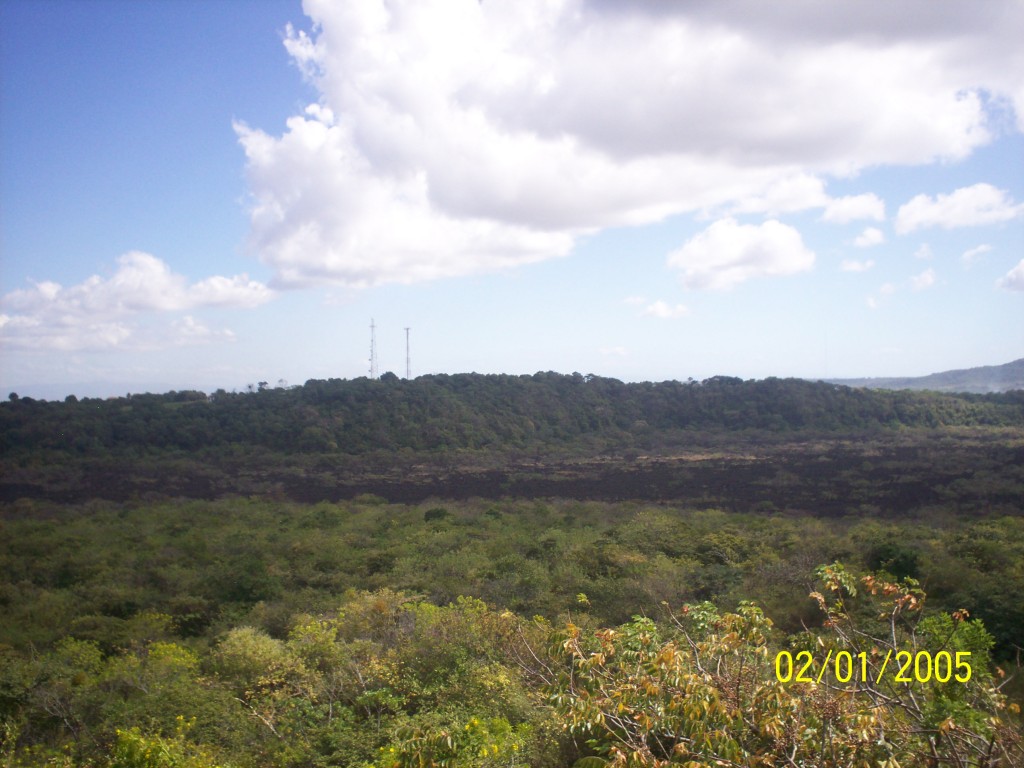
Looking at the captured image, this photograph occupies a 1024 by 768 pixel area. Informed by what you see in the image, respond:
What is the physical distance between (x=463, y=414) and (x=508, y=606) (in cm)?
4227

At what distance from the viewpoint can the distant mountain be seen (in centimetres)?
8650

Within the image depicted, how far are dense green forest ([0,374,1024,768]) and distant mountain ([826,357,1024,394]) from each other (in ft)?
177

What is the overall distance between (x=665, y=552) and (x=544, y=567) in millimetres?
3334

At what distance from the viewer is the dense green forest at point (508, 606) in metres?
3.76

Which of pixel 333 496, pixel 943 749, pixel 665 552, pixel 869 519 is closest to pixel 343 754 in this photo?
pixel 943 749

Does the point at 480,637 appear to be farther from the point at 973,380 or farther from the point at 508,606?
the point at 973,380

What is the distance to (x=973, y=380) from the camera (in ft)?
321

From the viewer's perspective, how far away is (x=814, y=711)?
11.4 feet

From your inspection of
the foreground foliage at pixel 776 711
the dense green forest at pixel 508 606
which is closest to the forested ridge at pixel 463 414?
the dense green forest at pixel 508 606

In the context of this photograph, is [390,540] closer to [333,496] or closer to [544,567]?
[544,567]

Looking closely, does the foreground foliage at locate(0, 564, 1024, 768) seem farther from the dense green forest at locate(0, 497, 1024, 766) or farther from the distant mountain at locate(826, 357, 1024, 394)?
the distant mountain at locate(826, 357, 1024, 394)

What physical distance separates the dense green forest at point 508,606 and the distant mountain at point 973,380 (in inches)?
2124
